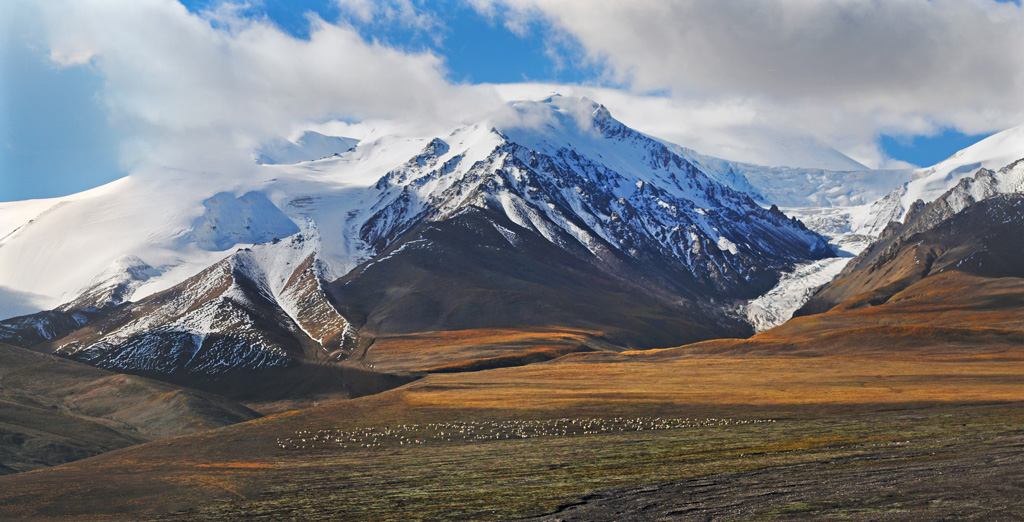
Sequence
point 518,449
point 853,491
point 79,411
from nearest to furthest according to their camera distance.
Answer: point 853,491, point 518,449, point 79,411

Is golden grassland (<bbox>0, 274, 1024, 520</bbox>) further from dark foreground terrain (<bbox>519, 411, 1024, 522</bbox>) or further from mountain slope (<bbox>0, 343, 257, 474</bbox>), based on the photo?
mountain slope (<bbox>0, 343, 257, 474</bbox>)

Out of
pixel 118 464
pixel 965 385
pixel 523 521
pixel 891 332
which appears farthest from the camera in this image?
pixel 891 332

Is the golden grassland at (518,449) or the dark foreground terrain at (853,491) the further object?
the golden grassland at (518,449)

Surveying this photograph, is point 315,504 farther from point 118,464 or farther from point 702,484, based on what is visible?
point 118,464

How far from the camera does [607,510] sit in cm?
4828

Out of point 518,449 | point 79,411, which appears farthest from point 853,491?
point 79,411

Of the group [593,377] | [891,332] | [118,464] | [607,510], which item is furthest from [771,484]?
[891,332]

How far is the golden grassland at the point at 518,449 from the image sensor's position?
185 ft

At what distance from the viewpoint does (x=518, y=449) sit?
76125 millimetres

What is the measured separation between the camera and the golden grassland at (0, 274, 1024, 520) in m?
56.3

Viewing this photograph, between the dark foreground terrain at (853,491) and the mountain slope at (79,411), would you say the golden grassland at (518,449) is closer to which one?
the dark foreground terrain at (853,491)

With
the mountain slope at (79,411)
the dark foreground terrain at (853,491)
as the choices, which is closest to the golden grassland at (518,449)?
the dark foreground terrain at (853,491)

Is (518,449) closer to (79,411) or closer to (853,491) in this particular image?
(853,491)

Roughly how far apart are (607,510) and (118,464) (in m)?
57.3
